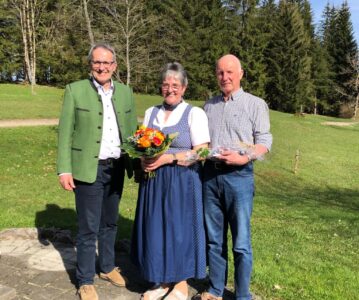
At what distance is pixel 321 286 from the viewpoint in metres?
4.95

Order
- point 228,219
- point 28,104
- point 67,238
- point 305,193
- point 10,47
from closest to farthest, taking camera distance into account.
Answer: point 228,219 → point 67,238 → point 305,193 → point 28,104 → point 10,47

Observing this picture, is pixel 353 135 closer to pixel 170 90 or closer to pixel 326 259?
pixel 326 259

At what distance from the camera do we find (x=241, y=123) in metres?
3.84

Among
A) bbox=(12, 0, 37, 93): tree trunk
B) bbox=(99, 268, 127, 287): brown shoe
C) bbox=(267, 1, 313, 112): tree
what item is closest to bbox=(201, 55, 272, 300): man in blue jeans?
bbox=(99, 268, 127, 287): brown shoe

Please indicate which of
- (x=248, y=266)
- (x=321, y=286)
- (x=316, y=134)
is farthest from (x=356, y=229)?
(x=316, y=134)

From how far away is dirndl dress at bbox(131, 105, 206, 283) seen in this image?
12.9ft

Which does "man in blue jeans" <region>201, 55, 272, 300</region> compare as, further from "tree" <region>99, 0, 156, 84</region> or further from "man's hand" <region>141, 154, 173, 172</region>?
"tree" <region>99, 0, 156, 84</region>

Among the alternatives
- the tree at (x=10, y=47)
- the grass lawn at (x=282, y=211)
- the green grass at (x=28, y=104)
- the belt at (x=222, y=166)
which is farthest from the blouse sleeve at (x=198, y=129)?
the tree at (x=10, y=47)

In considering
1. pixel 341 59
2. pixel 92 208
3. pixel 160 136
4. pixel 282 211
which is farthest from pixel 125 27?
pixel 341 59

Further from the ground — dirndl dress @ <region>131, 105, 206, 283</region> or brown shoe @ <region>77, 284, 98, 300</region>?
dirndl dress @ <region>131, 105, 206, 283</region>

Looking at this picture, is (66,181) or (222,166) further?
(66,181)

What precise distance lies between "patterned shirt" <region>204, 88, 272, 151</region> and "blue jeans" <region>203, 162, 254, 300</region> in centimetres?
24

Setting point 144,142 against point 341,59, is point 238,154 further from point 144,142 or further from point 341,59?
point 341,59

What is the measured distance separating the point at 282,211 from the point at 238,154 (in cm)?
711
